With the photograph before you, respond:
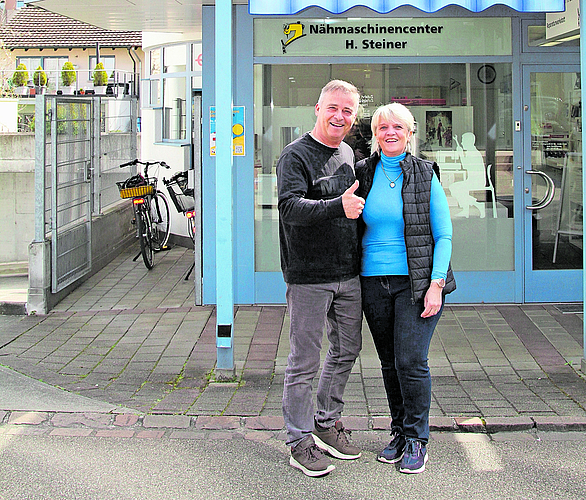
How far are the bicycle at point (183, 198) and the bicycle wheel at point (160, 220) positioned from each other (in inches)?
9.5

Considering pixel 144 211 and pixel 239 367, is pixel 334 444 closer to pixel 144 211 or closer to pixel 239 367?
pixel 239 367

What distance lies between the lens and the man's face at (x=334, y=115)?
4.14 m

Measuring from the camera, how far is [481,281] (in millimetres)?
7883

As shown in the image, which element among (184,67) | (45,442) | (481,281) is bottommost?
(45,442)

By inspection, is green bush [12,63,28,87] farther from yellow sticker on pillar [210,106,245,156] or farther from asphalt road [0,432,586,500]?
asphalt road [0,432,586,500]

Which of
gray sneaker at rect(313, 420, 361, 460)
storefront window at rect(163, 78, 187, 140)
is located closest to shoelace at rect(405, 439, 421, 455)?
gray sneaker at rect(313, 420, 361, 460)

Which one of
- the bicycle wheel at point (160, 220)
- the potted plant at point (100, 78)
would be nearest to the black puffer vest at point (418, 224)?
the bicycle wheel at point (160, 220)

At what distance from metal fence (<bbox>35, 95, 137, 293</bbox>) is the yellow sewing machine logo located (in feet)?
8.12

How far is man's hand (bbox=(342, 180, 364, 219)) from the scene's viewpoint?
12.7ft

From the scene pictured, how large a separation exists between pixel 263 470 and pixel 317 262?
117cm

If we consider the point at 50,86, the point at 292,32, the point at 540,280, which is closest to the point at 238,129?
the point at 292,32

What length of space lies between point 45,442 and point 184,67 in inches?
325

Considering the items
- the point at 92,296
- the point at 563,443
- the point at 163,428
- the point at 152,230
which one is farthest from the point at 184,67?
the point at 563,443

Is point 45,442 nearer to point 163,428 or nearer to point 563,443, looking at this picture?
point 163,428
